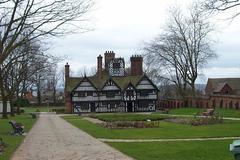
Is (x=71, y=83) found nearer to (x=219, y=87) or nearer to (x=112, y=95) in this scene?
(x=112, y=95)

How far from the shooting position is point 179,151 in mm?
19016

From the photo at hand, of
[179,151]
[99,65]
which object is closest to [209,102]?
[99,65]

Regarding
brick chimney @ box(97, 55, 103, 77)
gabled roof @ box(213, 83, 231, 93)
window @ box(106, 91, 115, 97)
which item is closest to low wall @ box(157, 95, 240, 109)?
window @ box(106, 91, 115, 97)

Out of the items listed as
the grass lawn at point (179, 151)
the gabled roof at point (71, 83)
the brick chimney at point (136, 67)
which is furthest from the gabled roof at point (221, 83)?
the grass lawn at point (179, 151)

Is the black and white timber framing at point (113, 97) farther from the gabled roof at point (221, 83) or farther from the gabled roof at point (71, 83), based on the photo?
the gabled roof at point (221, 83)

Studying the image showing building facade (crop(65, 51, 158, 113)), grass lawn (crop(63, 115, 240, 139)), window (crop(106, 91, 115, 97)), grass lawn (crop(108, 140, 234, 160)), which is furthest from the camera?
window (crop(106, 91, 115, 97))

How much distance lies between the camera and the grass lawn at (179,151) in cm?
1691

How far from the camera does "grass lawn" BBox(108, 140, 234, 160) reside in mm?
16906

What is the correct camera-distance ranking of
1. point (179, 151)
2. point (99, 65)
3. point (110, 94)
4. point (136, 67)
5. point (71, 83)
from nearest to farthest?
point (179, 151)
point (110, 94)
point (71, 83)
point (136, 67)
point (99, 65)

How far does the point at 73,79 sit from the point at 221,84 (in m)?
34.4

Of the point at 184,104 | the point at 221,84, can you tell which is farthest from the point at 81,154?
the point at 221,84

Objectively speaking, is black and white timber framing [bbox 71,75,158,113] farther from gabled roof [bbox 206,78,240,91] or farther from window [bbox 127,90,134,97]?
gabled roof [bbox 206,78,240,91]

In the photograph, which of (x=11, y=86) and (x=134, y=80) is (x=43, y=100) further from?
(x=11, y=86)

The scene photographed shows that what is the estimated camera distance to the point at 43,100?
13788cm
